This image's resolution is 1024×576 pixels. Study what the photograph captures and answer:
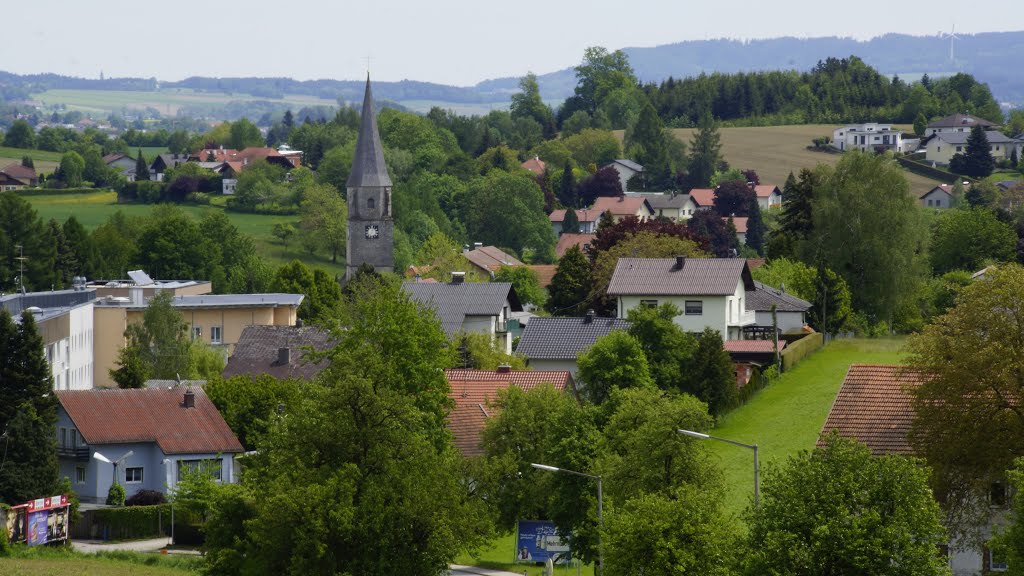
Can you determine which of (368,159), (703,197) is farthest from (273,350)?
(703,197)

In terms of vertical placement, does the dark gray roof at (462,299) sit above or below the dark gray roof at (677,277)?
below

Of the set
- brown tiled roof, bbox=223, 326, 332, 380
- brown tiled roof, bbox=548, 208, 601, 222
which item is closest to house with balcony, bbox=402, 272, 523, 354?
brown tiled roof, bbox=223, 326, 332, 380

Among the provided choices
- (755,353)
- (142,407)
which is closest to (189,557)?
(142,407)

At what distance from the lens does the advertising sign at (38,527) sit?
51781mm

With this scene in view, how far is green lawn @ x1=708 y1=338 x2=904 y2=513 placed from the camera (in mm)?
57125

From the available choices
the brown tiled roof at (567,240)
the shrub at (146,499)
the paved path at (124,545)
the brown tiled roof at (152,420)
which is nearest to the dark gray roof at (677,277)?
the brown tiled roof at (152,420)

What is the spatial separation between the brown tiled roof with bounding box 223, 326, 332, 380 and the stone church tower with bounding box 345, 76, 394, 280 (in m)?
47.6

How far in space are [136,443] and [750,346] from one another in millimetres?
27456

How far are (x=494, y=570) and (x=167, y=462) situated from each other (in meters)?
17.2

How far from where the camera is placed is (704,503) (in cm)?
3738

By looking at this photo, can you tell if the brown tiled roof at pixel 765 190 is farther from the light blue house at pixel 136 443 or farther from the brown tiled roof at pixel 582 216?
the light blue house at pixel 136 443

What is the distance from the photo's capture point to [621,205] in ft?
568

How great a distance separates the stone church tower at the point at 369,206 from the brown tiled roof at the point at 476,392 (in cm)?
6215

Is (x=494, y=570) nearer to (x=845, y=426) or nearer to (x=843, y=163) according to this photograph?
(x=845, y=426)
